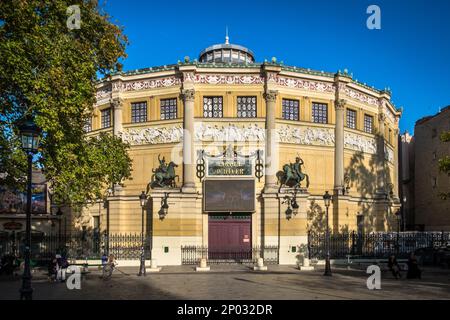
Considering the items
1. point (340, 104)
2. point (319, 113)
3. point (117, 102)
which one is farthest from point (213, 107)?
point (340, 104)

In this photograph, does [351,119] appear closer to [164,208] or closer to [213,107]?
[213,107]

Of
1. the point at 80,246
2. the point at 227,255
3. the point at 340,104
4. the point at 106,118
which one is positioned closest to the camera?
the point at 227,255

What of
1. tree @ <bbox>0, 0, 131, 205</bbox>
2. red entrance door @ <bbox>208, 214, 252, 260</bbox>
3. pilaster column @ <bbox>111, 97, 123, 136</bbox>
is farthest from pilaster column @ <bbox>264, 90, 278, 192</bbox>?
tree @ <bbox>0, 0, 131, 205</bbox>

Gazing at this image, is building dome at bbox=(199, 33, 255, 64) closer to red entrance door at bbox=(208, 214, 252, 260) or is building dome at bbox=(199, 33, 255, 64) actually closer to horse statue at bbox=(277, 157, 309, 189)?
horse statue at bbox=(277, 157, 309, 189)

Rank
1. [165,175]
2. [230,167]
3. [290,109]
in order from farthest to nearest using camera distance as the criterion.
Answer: [290,109] < [230,167] < [165,175]

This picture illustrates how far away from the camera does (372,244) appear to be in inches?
1391

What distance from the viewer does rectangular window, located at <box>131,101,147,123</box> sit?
38.2 meters

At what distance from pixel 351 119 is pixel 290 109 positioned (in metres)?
6.29

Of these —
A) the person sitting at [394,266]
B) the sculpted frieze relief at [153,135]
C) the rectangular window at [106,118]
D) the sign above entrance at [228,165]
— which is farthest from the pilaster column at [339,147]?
the rectangular window at [106,118]

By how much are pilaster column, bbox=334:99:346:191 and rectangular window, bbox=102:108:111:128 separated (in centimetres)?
1931

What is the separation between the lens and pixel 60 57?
66.5 feet

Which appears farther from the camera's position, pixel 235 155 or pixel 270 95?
pixel 270 95

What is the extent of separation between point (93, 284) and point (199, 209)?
45.2 ft

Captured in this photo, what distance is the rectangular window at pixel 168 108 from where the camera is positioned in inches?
1463
